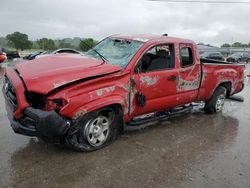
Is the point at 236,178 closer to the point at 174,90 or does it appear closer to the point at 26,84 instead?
the point at 174,90

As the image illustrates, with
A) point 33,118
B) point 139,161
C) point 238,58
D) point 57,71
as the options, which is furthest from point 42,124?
point 238,58

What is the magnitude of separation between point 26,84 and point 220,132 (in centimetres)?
397

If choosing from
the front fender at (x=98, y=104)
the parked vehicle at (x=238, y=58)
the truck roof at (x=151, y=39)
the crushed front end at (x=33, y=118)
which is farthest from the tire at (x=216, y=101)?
the parked vehicle at (x=238, y=58)

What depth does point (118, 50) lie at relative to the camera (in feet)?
16.1

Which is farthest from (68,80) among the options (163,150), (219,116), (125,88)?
(219,116)

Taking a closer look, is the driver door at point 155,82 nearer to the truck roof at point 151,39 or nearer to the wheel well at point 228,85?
the truck roof at point 151,39

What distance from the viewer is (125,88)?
164 inches

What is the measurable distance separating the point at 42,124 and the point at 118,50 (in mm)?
2190

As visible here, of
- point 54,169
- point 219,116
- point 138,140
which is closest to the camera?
point 54,169

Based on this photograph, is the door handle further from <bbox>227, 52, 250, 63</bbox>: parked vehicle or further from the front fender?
<bbox>227, 52, 250, 63</bbox>: parked vehicle

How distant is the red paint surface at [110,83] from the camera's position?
138 inches

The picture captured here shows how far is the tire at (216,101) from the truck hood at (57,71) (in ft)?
11.1

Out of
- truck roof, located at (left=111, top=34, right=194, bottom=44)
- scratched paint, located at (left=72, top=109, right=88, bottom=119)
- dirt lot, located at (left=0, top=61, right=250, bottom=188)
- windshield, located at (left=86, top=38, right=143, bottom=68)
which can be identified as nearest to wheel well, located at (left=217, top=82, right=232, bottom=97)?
dirt lot, located at (left=0, top=61, right=250, bottom=188)

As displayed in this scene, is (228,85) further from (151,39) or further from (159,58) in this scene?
(151,39)
